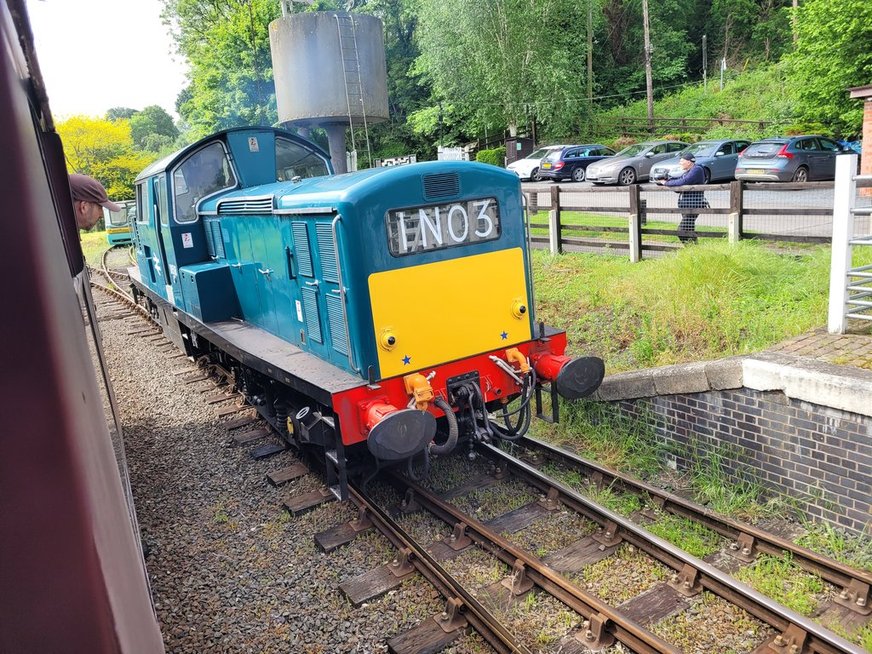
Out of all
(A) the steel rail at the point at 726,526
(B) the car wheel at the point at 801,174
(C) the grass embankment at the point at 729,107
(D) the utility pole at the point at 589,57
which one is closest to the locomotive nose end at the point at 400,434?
(A) the steel rail at the point at 726,526

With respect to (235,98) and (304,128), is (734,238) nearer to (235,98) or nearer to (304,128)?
(304,128)

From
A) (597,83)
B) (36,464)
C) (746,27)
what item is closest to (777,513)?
(36,464)

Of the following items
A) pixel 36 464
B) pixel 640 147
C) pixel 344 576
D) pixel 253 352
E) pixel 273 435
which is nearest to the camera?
pixel 36 464

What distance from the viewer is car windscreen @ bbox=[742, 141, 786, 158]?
19469 mm

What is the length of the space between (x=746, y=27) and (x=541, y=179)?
2646 cm

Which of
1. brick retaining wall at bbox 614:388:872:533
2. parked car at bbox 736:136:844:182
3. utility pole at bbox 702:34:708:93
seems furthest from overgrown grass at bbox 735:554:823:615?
utility pole at bbox 702:34:708:93

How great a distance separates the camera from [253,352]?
20.9ft

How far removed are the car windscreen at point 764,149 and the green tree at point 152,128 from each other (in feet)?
186

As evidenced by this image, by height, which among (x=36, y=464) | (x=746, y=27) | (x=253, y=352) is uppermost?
(x=746, y=27)

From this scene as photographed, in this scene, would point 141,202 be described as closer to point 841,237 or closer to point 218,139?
point 218,139

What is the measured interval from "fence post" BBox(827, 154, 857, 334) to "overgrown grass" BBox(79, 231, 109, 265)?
24355mm

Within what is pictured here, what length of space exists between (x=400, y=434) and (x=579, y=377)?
1773 millimetres

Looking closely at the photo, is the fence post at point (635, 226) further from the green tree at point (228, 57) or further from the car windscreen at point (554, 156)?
the green tree at point (228, 57)

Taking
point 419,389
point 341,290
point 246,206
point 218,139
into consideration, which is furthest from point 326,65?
point 419,389
